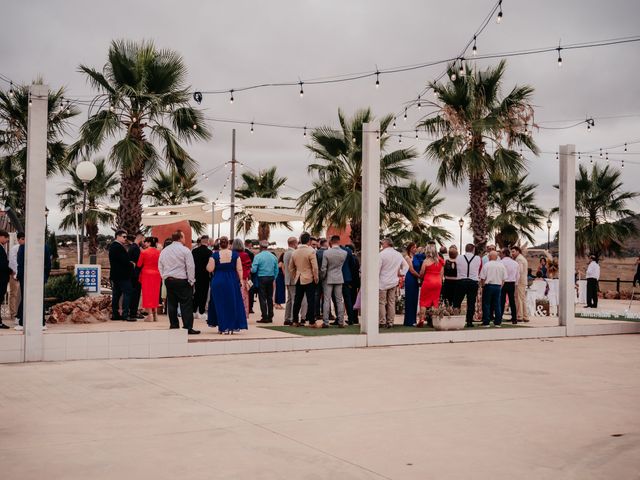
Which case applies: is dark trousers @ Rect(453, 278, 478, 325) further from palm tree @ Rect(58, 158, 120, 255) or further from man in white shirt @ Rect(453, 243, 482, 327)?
palm tree @ Rect(58, 158, 120, 255)

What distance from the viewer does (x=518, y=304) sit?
17453 mm

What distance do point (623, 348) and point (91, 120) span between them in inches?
515

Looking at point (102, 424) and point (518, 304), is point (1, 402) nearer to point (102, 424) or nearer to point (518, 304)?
point (102, 424)

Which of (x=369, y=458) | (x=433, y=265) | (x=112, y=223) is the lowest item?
(x=369, y=458)

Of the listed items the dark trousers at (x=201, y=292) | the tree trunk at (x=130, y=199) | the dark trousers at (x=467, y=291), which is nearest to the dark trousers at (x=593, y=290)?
the dark trousers at (x=467, y=291)

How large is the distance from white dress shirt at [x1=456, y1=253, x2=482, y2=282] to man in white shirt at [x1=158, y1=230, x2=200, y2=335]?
5.76m

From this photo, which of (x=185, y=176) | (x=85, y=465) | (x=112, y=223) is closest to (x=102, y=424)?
(x=85, y=465)

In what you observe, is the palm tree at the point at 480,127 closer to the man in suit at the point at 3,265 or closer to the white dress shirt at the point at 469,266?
the white dress shirt at the point at 469,266

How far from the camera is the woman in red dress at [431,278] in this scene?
1491 cm

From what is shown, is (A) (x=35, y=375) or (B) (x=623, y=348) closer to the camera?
(A) (x=35, y=375)

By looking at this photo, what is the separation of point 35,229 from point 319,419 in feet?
18.5

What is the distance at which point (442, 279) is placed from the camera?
15.9 metres

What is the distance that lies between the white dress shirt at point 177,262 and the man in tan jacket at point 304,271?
2.34m

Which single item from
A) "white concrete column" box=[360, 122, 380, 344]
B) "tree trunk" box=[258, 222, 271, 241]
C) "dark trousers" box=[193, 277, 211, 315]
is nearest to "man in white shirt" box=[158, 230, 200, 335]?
"dark trousers" box=[193, 277, 211, 315]
